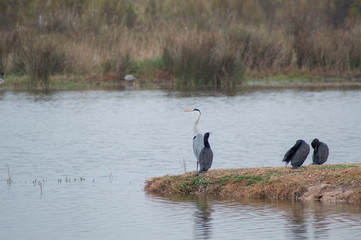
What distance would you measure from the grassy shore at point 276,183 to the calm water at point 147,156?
0.92ft

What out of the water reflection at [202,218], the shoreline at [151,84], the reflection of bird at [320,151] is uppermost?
the reflection of bird at [320,151]

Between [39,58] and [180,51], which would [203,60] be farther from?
[39,58]

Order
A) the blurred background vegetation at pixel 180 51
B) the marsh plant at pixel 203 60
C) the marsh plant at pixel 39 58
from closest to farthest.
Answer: the marsh plant at pixel 39 58 → the marsh plant at pixel 203 60 → the blurred background vegetation at pixel 180 51

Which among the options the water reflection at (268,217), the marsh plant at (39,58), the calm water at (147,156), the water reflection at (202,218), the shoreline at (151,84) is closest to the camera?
the water reflection at (268,217)

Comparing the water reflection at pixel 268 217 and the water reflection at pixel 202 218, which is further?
the water reflection at pixel 202 218

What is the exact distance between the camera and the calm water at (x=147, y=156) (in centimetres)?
973

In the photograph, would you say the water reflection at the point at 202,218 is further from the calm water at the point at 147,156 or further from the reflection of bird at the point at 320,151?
the reflection of bird at the point at 320,151

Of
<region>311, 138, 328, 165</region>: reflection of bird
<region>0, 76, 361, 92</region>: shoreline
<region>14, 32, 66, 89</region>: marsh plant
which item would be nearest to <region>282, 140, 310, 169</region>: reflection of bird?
<region>311, 138, 328, 165</region>: reflection of bird

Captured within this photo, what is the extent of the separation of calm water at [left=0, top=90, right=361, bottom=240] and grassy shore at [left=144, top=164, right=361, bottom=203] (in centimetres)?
28

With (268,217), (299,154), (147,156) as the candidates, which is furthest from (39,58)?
(268,217)

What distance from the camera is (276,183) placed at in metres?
11.2

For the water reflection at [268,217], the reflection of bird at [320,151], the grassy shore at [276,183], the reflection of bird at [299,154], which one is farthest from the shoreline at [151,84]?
the water reflection at [268,217]

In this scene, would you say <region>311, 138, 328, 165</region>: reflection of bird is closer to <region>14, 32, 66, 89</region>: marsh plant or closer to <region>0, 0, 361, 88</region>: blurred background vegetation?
<region>0, 0, 361, 88</region>: blurred background vegetation

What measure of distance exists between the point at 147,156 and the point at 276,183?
497cm
